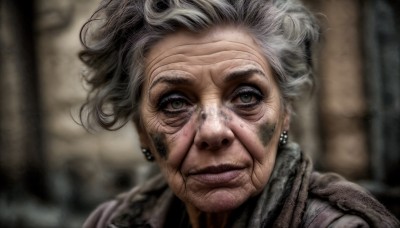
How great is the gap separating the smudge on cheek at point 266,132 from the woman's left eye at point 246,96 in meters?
0.12

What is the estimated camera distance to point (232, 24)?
243cm

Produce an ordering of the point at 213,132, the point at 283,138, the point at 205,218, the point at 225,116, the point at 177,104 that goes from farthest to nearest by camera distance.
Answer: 1. the point at 205,218
2. the point at 283,138
3. the point at 177,104
4. the point at 225,116
5. the point at 213,132

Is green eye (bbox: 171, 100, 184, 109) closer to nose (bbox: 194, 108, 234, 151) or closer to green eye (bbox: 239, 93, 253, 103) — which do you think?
nose (bbox: 194, 108, 234, 151)

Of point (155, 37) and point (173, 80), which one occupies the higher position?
point (155, 37)

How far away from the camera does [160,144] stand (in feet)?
8.36

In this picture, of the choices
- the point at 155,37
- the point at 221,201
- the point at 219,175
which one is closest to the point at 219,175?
the point at 219,175

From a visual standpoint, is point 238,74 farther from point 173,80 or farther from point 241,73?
point 173,80

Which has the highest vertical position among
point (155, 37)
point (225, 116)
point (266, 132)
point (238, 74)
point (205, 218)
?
point (155, 37)

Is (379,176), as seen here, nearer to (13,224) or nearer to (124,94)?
(124,94)

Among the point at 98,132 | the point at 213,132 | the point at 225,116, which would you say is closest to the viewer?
the point at 213,132

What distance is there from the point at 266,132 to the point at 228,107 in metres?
0.22

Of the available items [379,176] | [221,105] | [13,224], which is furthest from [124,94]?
[13,224]

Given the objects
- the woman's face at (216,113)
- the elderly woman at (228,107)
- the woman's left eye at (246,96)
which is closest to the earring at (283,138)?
the elderly woman at (228,107)

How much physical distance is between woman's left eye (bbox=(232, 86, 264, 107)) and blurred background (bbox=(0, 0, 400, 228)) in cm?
89
